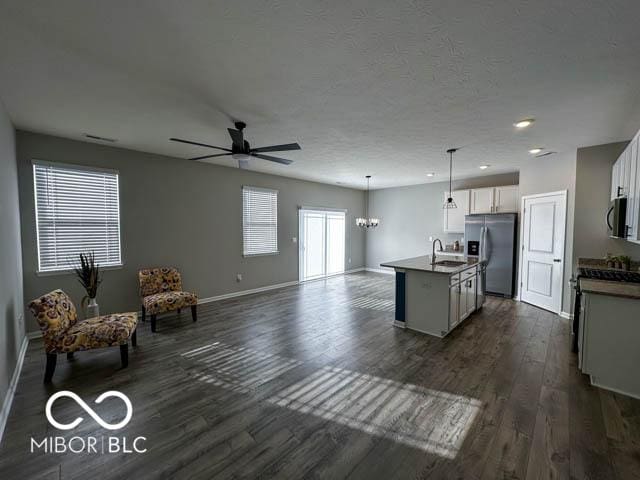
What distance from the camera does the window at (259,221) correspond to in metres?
6.02

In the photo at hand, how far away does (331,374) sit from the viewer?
2793mm

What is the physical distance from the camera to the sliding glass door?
7.39 m

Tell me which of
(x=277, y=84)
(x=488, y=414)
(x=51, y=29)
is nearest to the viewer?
(x=51, y=29)

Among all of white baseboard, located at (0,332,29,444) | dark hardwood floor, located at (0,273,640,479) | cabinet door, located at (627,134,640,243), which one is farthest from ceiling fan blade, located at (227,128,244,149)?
cabinet door, located at (627,134,640,243)

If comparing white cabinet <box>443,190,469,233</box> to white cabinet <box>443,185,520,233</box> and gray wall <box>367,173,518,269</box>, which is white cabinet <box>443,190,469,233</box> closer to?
white cabinet <box>443,185,520,233</box>

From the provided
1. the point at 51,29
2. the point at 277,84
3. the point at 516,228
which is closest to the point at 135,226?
the point at 51,29

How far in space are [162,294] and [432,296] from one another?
13.2 ft

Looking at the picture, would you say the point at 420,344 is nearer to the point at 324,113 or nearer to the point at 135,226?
the point at 324,113

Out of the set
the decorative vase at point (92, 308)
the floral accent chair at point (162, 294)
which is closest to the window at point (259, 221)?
the floral accent chair at point (162, 294)

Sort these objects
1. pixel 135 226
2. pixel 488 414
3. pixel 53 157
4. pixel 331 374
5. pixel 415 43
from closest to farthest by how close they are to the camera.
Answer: pixel 415 43 → pixel 488 414 → pixel 331 374 → pixel 53 157 → pixel 135 226

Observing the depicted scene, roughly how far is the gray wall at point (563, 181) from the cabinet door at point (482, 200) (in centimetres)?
104

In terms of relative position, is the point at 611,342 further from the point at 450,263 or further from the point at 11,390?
the point at 11,390

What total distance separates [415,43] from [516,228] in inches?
205

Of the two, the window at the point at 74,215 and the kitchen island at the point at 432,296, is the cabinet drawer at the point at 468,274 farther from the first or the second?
the window at the point at 74,215
